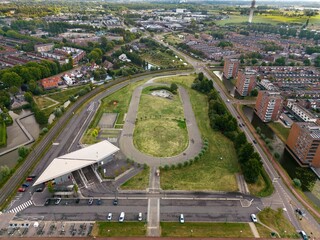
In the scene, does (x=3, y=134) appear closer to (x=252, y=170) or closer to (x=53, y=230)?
(x=53, y=230)

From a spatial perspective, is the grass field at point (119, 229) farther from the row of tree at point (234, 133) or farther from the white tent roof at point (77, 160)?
the row of tree at point (234, 133)

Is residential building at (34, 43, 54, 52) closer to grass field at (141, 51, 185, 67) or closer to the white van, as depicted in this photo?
grass field at (141, 51, 185, 67)

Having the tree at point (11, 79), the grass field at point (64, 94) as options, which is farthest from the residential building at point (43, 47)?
the grass field at point (64, 94)

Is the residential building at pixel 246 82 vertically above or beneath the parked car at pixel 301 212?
above

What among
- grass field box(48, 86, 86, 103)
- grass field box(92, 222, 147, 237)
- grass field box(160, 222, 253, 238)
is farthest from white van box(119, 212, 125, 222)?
grass field box(48, 86, 86, 103)

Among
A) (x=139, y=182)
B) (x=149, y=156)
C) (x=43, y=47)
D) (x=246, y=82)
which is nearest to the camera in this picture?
(x=139, y=182)

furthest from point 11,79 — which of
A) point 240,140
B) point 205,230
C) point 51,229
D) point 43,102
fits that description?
point 205,230
